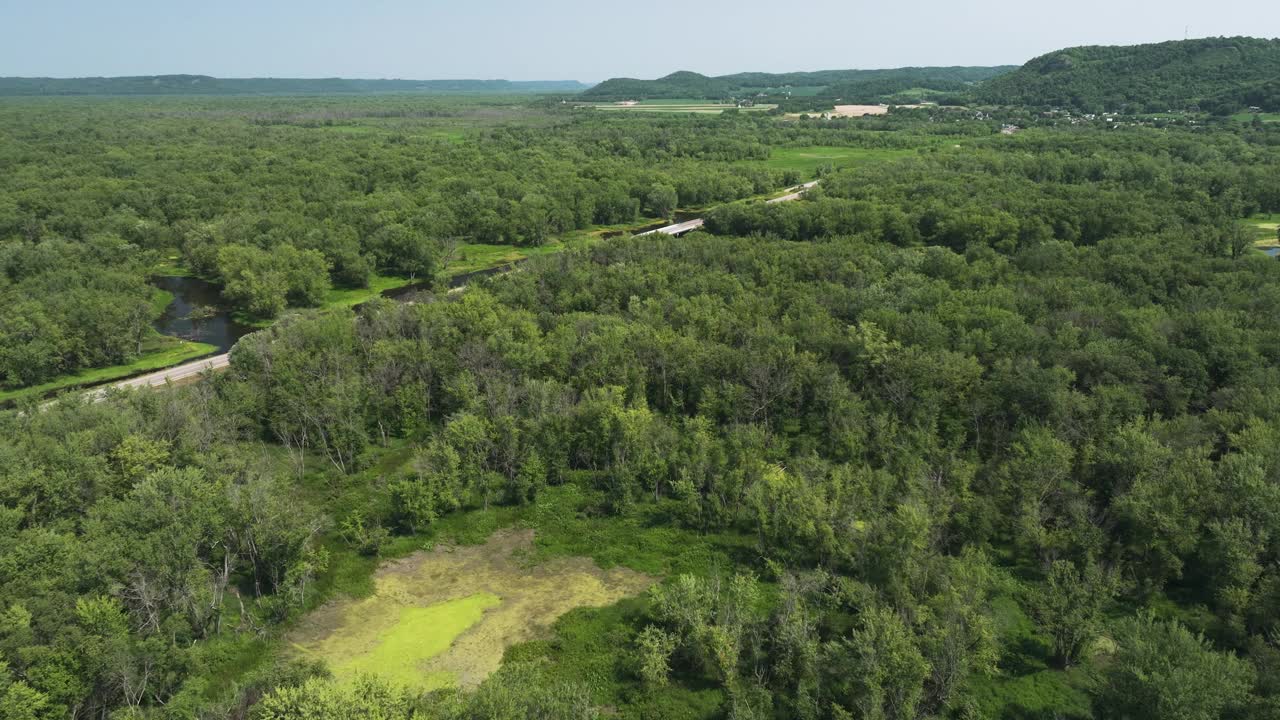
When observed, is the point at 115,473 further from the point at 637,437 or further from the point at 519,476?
the point at 637,437

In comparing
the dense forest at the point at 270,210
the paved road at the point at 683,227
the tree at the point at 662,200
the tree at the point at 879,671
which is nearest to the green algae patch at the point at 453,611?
the tree at the point at 879,671

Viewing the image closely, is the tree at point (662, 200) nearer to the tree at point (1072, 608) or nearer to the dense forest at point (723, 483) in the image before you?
the dense forest at point (723, 483)

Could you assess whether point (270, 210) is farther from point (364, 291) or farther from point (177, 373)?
point (177, 373)

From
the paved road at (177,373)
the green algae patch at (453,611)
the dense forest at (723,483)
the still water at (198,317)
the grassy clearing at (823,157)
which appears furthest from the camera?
the grassy clearing at (823,157)

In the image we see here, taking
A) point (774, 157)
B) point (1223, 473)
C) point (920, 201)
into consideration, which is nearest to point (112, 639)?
point (1223, 473)

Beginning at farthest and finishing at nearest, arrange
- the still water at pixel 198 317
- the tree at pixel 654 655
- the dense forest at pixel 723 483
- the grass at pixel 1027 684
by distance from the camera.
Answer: the still water at pixel 198 317 → the tree at pixel 654 655 → the grass at pixel 1027 684 → the dense forest at pixel 723 483

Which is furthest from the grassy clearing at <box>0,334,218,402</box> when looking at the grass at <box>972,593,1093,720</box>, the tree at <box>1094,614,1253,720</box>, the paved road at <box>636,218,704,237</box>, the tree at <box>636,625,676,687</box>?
A: the tree at <box>1094,614,1253,720</box>

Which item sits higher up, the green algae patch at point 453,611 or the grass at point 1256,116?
the grass at point 1256,116
